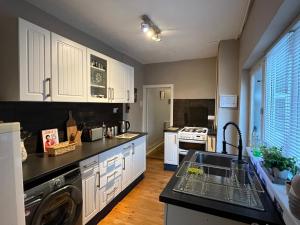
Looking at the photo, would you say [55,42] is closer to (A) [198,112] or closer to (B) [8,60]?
(B) [8,60]

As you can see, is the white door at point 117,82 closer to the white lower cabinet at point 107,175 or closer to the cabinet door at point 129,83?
the cabinet door at point 129,83

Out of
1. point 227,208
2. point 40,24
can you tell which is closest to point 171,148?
point 227,208

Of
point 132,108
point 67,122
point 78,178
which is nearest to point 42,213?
point 78,178

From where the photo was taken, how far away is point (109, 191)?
2236 millimetres

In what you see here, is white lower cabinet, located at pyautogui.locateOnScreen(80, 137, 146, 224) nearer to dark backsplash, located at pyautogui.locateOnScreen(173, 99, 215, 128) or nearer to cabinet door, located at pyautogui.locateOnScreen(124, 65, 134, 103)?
cabinet door, located at pyautogui.locateOnScreen(124, 65, 134, 103)

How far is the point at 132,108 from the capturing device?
4.09m

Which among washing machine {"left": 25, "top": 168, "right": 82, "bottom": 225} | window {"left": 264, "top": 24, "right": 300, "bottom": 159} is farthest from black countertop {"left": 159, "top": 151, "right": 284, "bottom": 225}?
washing machine {"left": 25, "top": 168, "right": 82, "bottom": 225}

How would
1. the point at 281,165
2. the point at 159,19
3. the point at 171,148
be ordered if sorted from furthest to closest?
the point at 171,148
the point at 159,19
the point at 281,165

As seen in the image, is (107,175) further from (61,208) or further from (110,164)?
(61,208)

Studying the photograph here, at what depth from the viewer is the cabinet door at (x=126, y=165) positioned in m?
2.57

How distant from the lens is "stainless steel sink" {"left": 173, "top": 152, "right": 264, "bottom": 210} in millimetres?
998

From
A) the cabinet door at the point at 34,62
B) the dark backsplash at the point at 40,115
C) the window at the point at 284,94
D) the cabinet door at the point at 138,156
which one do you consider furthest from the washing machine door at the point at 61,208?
the window at the point at 284,94

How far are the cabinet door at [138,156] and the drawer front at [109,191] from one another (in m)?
0.49

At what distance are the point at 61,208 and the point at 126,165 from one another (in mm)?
1181
